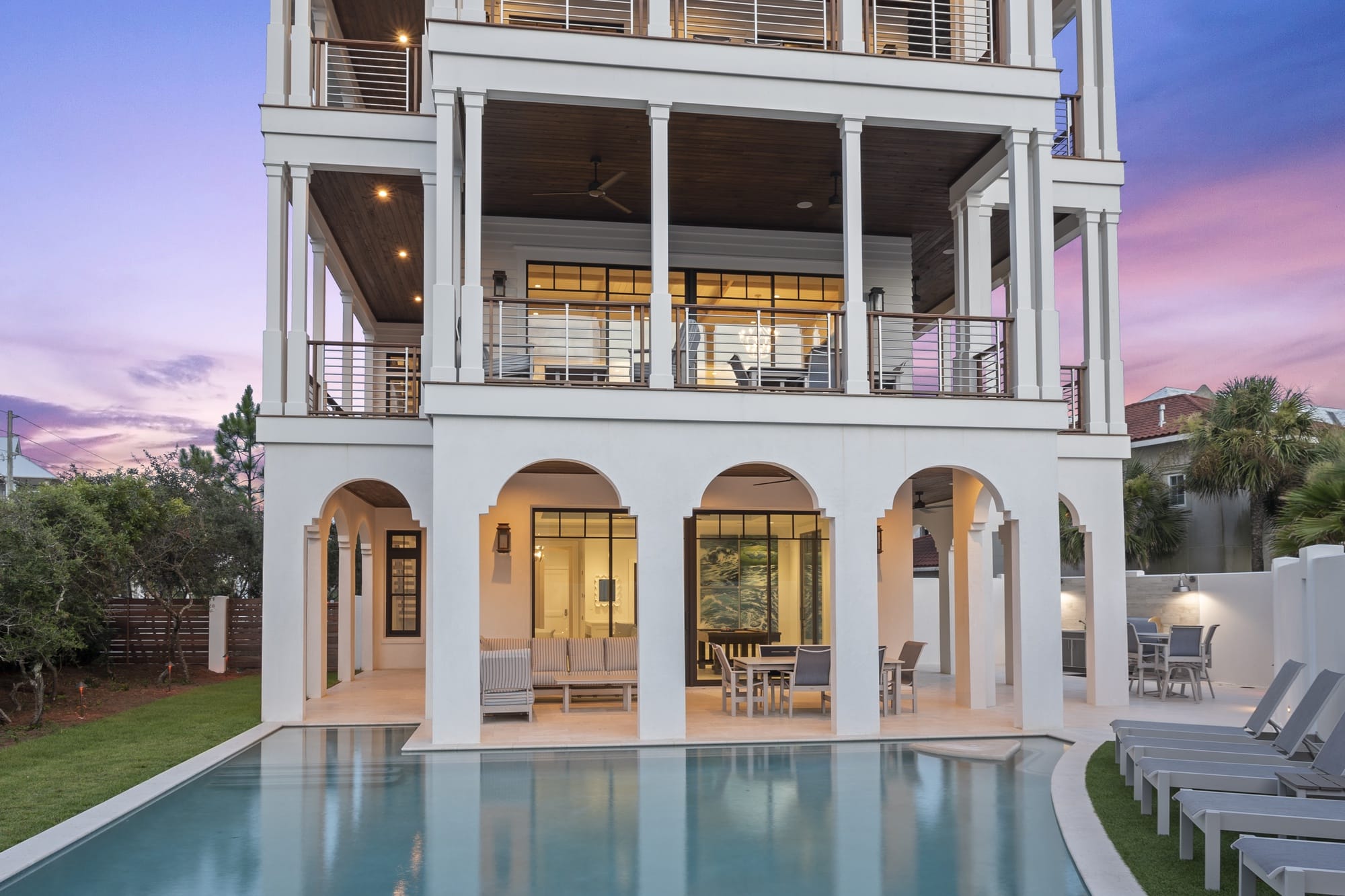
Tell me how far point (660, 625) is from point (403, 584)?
10753 mm

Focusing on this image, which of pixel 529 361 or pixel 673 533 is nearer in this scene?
pixel 673 533

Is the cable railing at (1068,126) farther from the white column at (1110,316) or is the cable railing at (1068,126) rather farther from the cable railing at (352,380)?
the cable railing at (352,380)

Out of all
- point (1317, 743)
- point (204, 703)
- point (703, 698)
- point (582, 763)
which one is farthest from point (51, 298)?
point (1317, 743)

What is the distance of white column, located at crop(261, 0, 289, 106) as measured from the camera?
1285cm

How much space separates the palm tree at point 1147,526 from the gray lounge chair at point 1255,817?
2349 centimetres

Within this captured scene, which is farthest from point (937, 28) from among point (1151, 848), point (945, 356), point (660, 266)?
point (1151, 848)

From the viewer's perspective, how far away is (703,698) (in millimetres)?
13977

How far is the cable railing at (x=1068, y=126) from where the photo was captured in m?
14.9

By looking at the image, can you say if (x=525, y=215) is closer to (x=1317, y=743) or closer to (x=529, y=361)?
(x=529, y=361)

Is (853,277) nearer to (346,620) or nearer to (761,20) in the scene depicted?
(761,20)

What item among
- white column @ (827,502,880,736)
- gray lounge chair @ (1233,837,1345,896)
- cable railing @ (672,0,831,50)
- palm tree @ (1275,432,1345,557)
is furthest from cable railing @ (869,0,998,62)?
gray lounge chair @ (1233,837,1345,896)

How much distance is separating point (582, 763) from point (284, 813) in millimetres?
2737

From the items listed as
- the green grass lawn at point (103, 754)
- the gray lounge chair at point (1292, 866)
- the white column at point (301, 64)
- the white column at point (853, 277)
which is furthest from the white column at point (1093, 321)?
the green grass lawn at point (103, 754)

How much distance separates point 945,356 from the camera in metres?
13.6
